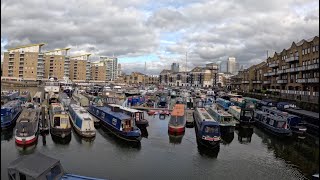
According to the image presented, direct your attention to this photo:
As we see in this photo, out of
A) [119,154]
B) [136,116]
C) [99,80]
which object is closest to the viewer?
[119,154]

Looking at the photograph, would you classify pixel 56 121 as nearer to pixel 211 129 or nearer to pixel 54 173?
pixel 211 129

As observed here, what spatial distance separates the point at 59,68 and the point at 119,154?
124 metres

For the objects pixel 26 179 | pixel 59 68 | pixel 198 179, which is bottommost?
pixel 198 179

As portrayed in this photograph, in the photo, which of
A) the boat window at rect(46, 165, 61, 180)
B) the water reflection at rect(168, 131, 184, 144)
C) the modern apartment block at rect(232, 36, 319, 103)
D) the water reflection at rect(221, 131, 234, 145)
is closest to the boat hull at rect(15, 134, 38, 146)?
the boat window at rect(46, 165, 61, 180)

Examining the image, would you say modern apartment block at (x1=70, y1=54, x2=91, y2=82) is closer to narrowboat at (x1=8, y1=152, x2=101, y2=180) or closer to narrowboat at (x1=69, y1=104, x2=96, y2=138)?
narrowboat at (x1=69, y1=104, x2=96, y2=138)

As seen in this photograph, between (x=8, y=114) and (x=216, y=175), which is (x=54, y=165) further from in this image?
(x=8, y=114)

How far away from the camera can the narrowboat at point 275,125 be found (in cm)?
3425

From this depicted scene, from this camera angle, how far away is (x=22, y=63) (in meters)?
119

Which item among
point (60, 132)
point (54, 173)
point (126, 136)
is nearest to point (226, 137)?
point (126, 136)

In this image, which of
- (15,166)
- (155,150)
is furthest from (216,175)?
(15,166)

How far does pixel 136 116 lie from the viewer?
38.0 meters

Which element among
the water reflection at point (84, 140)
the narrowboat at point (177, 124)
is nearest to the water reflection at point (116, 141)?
the water reflection at point (84, 140)

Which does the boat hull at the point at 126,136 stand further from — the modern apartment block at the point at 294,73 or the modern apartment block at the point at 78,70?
the modern apartment block at the point at 78,70

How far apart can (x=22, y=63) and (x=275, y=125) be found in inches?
4292
